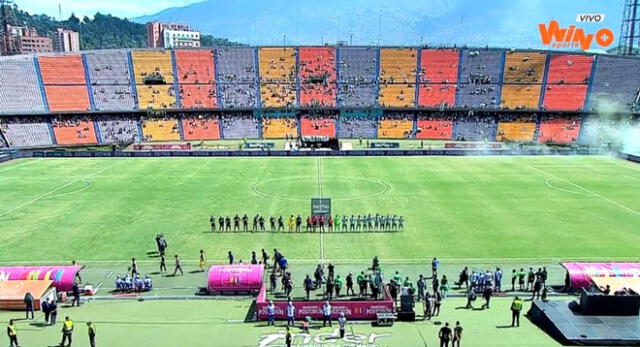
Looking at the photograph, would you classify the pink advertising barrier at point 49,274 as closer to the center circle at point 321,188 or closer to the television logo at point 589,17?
the center circle at point 321,188

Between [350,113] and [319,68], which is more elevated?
[319,68]

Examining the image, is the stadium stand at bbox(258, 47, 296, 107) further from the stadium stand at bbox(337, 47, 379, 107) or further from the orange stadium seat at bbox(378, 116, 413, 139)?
the orange stadium seat at bbox(378, 116, 413, 139)

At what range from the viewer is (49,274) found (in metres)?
23.2

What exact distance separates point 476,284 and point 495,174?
29834 mm

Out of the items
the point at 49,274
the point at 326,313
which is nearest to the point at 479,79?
the point at 326,313

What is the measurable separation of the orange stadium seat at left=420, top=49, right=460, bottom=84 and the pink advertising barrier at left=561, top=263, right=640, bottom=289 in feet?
214

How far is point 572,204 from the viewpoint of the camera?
130ft

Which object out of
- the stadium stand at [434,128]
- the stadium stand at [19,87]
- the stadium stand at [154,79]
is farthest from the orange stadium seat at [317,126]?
the stadium stand at [19,87]

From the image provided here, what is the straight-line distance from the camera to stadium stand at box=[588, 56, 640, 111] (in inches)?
3100

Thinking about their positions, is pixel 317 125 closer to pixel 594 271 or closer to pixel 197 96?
pixel 197 96

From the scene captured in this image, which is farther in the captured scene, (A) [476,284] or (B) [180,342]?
(A) [476,284]

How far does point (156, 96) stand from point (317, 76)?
25.2m

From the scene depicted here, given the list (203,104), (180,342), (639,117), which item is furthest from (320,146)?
(180,342)

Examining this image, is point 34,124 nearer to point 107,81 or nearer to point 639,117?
point 107,81
